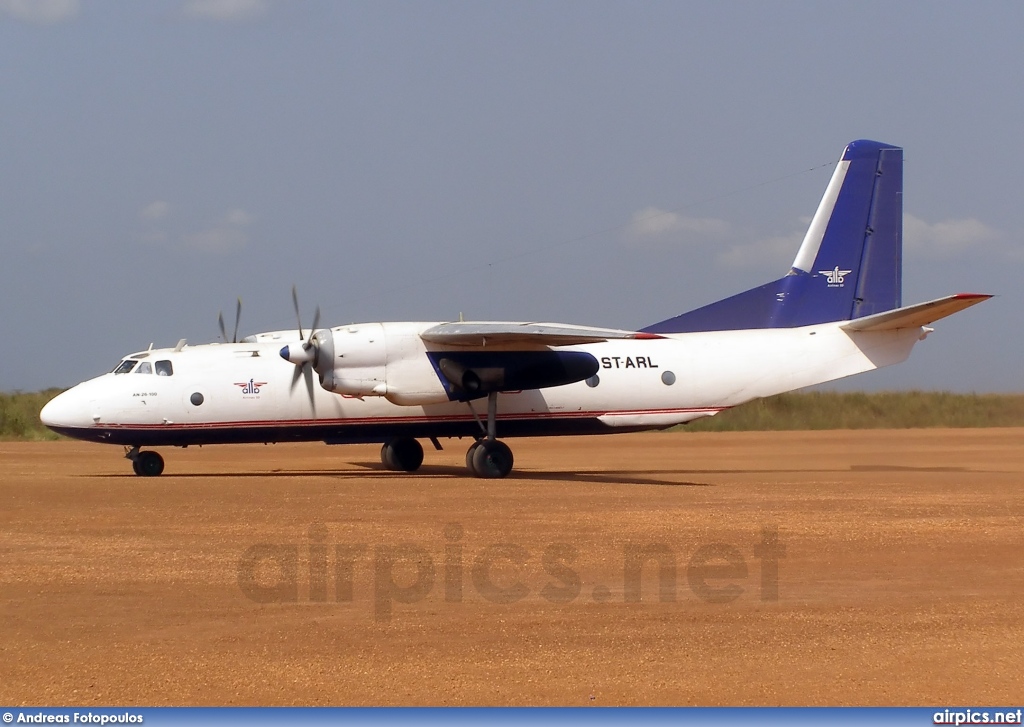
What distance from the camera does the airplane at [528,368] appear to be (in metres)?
21.8

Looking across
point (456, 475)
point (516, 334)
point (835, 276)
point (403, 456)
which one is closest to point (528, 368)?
point (516, 334)

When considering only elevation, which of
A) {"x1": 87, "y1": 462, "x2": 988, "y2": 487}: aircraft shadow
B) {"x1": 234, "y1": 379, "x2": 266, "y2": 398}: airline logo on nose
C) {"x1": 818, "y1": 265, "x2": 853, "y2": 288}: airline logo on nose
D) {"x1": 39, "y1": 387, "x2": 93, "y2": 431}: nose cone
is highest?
{"x1": 818, "y1": 265, "x2": 853, "y2": 288}: airline logo on nose

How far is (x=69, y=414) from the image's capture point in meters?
21.8

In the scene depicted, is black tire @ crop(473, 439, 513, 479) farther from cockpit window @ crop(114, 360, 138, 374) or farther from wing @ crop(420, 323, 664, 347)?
cockpit window @ crop(114, 360, 138, 374)

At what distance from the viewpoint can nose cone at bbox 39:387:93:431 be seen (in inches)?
855

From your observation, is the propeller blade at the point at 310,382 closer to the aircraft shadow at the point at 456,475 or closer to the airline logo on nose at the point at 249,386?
the airline logo on nose at the point at 249,386

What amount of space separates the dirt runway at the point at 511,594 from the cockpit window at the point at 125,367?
306 cm

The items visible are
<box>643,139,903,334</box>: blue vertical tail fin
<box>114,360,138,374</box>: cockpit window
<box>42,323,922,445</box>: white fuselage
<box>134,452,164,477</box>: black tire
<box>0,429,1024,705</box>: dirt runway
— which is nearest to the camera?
<box>0,429,1024,705</box>: dirt runway

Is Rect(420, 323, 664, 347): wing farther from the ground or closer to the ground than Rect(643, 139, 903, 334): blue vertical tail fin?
closer to the ground

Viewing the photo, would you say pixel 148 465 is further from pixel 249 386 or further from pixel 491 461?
pixel 491 461

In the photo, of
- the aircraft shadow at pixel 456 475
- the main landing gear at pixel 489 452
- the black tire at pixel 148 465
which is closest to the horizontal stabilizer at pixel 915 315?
the aircraft shadow at pixel 456 475

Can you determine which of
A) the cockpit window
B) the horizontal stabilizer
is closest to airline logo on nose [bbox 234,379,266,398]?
the cockpit window

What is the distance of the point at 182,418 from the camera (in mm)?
21938

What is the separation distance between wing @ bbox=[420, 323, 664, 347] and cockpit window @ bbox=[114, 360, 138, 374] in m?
5.69
